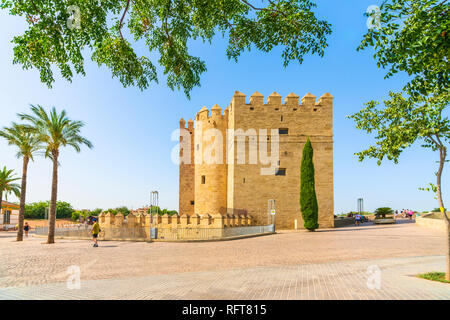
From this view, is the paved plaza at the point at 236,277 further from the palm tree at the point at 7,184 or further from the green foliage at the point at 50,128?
the palm tree at the point at 7,184

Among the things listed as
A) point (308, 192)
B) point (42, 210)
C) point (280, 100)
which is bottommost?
point (42, 210)

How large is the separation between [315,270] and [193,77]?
6146 mm

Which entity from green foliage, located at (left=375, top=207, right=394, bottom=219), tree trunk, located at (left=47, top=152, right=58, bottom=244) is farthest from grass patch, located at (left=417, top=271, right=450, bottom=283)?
green foliage, located at (left=375, top=207, right=394, bottom=219)

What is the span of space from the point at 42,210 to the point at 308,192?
61416 mm

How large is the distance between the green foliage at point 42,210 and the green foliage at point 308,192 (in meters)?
54.8

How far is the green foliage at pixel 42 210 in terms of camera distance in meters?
64.7

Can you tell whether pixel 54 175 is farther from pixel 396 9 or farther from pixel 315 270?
pixel 396 9

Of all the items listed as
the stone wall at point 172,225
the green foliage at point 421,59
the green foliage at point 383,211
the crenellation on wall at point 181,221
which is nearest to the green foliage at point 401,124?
the green foliage at point 421,59

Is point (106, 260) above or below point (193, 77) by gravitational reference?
below

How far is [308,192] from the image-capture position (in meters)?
27.9

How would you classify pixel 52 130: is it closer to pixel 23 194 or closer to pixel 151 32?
pixel 23 194

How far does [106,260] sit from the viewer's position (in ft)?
37.9

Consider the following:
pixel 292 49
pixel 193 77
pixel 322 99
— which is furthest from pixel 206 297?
pixel 322 99

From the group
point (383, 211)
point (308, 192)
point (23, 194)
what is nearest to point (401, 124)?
point (308, 192)
